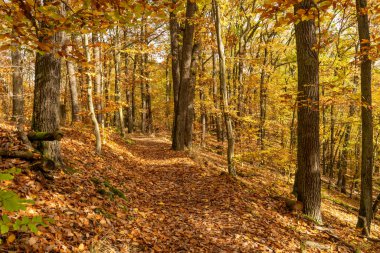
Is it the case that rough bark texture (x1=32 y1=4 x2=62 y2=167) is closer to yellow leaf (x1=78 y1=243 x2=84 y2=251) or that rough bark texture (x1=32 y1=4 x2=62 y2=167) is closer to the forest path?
the forest path

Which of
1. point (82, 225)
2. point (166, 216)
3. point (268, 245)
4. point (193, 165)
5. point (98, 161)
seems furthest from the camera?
point (193, 165)

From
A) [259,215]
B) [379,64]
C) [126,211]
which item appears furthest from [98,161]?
[379,64]

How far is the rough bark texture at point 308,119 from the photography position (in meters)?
6.64

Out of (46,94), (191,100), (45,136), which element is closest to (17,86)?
(46,94)

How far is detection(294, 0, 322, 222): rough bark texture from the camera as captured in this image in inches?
261

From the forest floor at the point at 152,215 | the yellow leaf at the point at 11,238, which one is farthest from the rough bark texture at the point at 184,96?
the yellow leaf at the point at 11,238

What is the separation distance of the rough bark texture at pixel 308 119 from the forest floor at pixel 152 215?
625 millimetres

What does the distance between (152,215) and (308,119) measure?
4.62 meters

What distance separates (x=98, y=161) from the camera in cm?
884

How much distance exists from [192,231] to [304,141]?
12.1ft

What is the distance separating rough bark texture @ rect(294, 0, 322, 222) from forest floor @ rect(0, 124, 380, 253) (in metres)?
0.63

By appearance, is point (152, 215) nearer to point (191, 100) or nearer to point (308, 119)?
point (308, 119)

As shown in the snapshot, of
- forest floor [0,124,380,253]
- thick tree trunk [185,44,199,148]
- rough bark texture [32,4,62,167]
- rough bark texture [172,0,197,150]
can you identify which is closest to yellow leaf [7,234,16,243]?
forest floor [0,124,380,253]

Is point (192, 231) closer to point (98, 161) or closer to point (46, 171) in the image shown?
point (46, 171)
